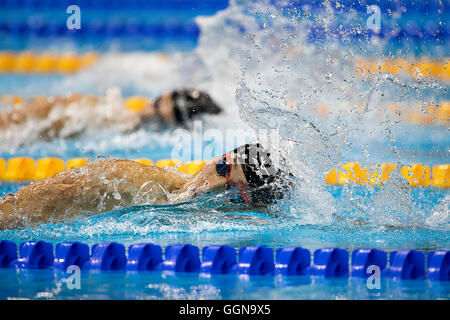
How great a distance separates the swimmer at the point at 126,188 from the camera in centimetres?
355

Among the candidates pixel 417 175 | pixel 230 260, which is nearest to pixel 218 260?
pixel 230 260

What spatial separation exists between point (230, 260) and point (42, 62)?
9165mm

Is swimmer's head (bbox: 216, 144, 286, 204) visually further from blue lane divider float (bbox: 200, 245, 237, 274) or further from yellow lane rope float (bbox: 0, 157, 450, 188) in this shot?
yellow lane rope float (bbox: 0, 157, 450, 188)

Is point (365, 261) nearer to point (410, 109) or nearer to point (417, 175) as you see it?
point (417, 175)

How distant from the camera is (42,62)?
1111 centimetres

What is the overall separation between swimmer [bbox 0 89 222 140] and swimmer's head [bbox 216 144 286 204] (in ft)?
18.5


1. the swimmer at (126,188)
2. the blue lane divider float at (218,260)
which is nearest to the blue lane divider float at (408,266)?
the blue lane divider float at (218,260)

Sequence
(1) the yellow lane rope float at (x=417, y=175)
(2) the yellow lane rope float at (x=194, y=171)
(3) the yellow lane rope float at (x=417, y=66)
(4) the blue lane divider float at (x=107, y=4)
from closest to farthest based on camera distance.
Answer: (1) the yellow lane rope float at (x=417, y=175) → (2) the yellow lane rope float at (x=194, y=171) → (3) the yellow lane rope float at (x=417, y=66) → (4) the blue lane divider float at (x=107, y=4)

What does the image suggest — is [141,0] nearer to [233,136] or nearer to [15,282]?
[233,136]

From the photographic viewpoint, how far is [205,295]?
238 centimetres

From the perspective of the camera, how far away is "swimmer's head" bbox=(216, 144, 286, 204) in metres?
A: 3.54

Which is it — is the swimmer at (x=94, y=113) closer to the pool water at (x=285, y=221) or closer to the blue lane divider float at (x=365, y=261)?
the pool water at (x=285, y=221)

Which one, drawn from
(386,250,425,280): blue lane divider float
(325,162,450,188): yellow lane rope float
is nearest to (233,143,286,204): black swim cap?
(386,250,425,280): blue lane divider float

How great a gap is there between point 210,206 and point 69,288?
1.31m
